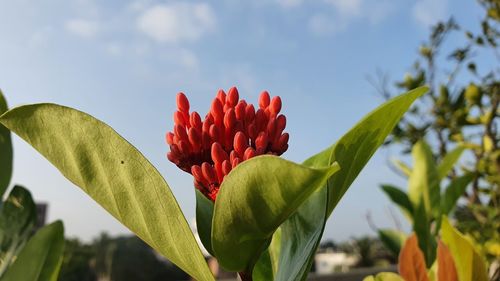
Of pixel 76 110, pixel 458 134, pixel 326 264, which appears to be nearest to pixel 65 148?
pixel 76 110

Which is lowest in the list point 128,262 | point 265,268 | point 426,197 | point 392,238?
point 128,262

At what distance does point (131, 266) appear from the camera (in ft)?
80.0

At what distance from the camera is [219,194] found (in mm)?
442

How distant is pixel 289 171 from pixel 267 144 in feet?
0.44

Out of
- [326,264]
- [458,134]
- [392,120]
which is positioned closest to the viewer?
[392,120]

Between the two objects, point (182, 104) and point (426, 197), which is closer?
point (182, 104)

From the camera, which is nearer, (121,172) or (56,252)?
(121,172)

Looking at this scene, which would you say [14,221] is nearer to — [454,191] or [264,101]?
[264,101]

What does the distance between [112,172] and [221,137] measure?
120 millimetres

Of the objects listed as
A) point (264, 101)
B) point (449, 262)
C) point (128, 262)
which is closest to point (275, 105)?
point (264, 101)

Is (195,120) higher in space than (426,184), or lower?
higher

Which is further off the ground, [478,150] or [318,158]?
[318,158]

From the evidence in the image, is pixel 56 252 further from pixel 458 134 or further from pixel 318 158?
pixel 458 134

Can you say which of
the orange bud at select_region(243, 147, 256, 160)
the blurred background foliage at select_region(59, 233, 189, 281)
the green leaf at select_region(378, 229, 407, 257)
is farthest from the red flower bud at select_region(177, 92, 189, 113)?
the blurred background foliage at select_region(59, 233, 189, 281)
